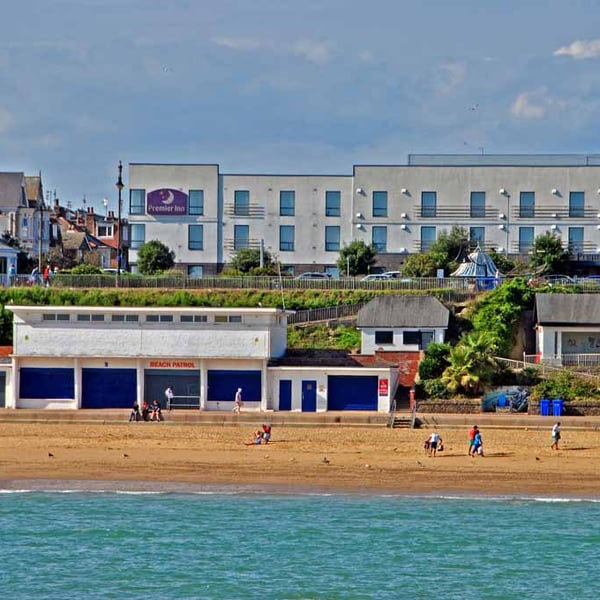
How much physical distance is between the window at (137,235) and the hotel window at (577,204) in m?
28.3

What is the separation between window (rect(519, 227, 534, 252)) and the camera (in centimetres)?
8900

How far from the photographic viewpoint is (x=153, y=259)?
86.8 metres

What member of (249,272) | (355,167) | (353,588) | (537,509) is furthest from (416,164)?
(353,588)

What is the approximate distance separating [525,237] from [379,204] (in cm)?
982

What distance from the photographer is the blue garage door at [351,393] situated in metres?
55.9

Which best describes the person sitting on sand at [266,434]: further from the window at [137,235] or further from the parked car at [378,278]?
the window at [137,235]

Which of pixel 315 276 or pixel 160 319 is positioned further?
pixel 315 276

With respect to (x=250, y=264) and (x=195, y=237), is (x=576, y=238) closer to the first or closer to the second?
(x=250, y=264)

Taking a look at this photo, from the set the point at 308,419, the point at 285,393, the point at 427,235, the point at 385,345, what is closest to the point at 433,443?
the point at 308,419

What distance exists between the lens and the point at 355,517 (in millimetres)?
39938

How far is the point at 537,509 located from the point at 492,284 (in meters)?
35.1

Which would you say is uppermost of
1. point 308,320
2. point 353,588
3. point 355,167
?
point 355,167

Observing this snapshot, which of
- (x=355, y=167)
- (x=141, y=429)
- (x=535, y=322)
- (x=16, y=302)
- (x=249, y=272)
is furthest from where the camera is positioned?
(x=355, y=167)

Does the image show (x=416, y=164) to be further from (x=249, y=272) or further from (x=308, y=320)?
(x=308, y=320)
